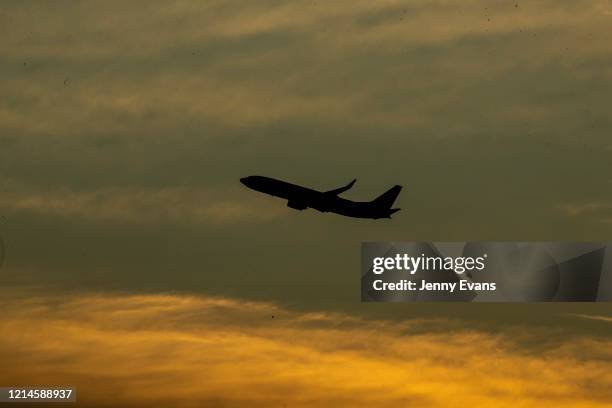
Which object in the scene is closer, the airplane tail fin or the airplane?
the airplane

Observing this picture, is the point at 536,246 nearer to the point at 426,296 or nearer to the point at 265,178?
the point at 426,296

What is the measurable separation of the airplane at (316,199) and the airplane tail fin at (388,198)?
0.21m

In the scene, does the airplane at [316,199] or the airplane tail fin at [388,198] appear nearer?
the airplane at [316,199]

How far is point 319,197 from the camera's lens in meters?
141

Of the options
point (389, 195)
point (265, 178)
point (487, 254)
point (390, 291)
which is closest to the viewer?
point (390, 291)

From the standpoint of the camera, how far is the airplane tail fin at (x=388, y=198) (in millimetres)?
151375

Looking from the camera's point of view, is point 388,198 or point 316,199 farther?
point 388,198

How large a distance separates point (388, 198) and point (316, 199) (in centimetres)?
1838

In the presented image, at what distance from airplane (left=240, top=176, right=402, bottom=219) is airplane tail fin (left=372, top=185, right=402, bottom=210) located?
0.21 metres

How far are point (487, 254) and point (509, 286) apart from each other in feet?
17.6

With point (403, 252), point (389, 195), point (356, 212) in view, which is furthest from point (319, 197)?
point (403, 252)

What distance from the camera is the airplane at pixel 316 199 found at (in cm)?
13812

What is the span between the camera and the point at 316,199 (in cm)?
14038

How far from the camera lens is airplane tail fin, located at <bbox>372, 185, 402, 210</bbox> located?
151375 mm
